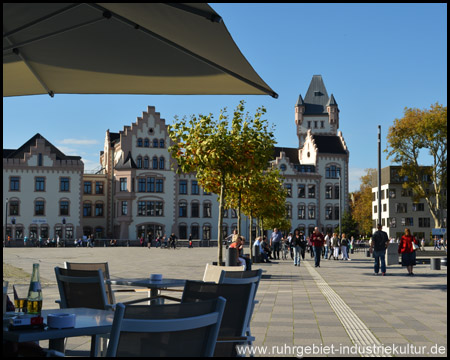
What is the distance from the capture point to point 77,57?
20.3 feet

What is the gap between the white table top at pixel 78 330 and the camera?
3711 millimetres

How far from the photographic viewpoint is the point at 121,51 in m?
5.93

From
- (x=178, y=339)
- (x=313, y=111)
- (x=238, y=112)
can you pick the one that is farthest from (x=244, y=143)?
(x=313, y=111)

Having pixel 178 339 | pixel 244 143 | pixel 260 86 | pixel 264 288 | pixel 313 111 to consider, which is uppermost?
pixel 313 111

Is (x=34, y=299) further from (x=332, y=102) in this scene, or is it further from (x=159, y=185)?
(x=332, y=102)

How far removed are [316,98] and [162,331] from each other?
419ft

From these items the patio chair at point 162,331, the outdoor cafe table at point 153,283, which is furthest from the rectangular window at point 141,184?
the patio chair at point 162,331

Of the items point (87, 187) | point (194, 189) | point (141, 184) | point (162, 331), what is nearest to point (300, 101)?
point (194, 189)

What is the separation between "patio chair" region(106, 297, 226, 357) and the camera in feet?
10.3

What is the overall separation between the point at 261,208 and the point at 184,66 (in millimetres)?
29770

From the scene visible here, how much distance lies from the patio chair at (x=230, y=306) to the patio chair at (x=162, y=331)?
1.49m

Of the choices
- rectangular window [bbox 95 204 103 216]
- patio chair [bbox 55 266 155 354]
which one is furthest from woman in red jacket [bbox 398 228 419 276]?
rectangular window [bbox 95 204 103 216]

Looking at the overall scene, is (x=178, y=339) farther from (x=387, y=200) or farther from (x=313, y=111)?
(x=313, y=111)

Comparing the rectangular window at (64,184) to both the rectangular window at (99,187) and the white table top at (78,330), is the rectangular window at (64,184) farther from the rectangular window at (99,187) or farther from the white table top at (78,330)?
the white table top at (78,330)
